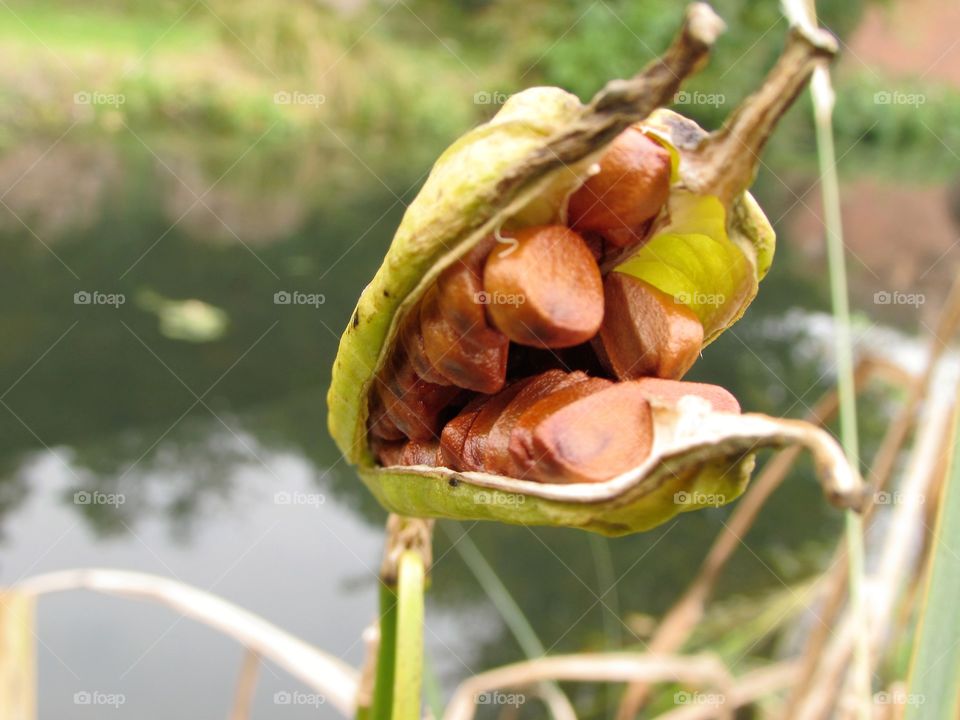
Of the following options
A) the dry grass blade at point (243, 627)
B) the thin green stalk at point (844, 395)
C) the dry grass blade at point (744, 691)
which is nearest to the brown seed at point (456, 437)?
the thin green stalk at point (844, 395)

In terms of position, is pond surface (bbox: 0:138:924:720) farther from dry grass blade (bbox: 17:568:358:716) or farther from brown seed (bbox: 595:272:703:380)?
brown seed (bbox: 595:272:703:380)

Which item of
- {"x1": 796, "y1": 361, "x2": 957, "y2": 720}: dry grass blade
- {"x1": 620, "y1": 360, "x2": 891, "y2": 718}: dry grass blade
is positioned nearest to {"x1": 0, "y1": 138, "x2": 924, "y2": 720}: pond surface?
{"x1": 620, "y1": 360, "x2": 891, "y2": 718}: dry grass blade

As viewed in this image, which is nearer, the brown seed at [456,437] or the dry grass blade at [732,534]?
the brown seed at [456,437]

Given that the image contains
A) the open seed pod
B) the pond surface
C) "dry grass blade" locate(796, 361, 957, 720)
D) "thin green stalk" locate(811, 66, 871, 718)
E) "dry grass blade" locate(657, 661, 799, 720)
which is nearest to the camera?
the open seed pod

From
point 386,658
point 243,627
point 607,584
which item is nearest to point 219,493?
point 607,584

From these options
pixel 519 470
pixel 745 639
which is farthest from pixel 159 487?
pixel 519 470

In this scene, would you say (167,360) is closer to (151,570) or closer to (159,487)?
(159,487)

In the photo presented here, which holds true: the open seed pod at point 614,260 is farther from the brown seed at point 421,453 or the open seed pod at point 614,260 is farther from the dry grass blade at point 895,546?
the dry grass blade at point 895,546
